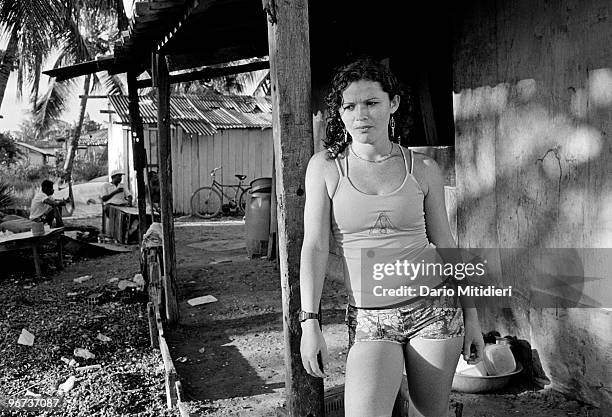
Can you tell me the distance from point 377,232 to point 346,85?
58 centimetres

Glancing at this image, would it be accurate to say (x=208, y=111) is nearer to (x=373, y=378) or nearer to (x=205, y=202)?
(x=205, y=202)

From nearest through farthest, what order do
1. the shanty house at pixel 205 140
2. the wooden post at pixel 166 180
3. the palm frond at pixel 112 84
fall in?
the wooden post at pixel 166 180 < the shanty house at pixel 205 140 < the palm frond at pixel 112 84

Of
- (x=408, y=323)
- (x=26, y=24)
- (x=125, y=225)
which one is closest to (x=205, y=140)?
(x=125, y=225)

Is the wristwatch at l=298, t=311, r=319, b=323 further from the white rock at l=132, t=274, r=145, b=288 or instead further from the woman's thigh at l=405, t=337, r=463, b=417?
the white rock at l=132, t=274, r=145, b=288

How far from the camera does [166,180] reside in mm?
6602

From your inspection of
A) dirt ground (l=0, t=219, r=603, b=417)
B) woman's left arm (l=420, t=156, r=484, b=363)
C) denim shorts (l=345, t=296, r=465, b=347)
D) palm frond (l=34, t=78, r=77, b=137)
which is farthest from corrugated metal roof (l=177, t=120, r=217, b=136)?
denim shorts (l=345, t=296, r=465, b=347)

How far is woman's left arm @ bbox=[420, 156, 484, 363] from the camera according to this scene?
7.97 ft

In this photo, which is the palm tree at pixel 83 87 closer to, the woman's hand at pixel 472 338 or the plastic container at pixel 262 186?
the plastic container at pixel 262 186

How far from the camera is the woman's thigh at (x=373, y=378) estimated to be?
224 cm

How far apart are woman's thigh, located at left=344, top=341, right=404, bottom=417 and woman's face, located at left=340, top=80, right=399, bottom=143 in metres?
0.77

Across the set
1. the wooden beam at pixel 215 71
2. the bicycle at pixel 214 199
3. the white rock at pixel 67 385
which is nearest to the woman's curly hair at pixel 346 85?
the white rock at pixel 67 385

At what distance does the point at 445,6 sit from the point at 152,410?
12.9 ft

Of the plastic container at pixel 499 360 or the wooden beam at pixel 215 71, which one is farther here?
the wooden beam at pixel 215 71

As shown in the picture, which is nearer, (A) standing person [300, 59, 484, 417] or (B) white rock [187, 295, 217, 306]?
(A) standing person [300, 59, 484, 417]
